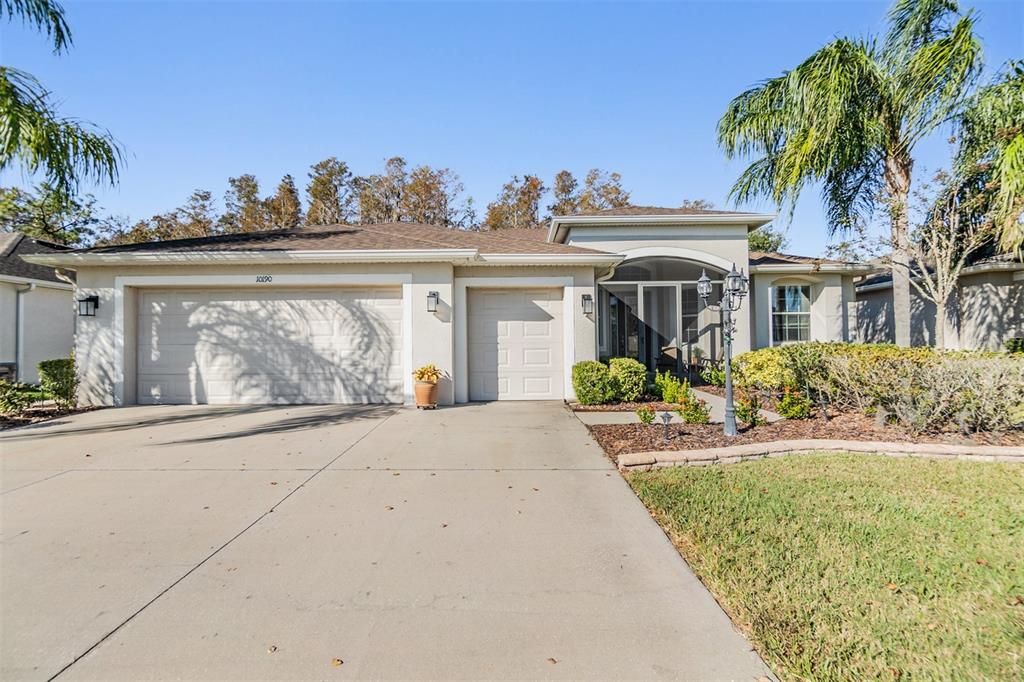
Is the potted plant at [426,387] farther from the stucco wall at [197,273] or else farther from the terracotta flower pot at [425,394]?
the stucco wall at [197,273]

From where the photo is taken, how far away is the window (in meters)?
13.7

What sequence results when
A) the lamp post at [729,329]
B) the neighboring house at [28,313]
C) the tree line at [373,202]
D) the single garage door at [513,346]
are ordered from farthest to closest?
the tree line at [373,202] < the neighboring house at [28,313] < the single garage door at [513,346] < the lamp post at [729,329]

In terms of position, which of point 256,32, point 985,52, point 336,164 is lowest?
point 985,52

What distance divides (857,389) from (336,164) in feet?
93.3

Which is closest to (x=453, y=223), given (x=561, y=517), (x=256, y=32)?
(x=256, y=32)

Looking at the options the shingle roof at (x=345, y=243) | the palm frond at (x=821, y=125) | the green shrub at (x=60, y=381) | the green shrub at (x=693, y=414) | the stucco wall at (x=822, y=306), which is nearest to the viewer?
the green shrub at (x=693, y=414)

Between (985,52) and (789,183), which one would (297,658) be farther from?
(985,52)

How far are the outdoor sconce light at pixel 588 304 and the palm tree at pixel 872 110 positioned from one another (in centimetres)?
436

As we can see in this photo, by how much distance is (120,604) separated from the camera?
2.73 metres

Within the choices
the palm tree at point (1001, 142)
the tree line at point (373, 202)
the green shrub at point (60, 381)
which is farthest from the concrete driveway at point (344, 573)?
the tree line at point (373, 202)

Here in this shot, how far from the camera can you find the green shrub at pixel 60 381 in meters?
9.16

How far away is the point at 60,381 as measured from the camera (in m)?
9.22

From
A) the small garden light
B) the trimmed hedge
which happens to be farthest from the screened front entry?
the small garden light

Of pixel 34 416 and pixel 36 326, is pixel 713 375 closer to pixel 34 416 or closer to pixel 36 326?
pixel 34 416
